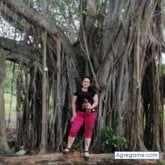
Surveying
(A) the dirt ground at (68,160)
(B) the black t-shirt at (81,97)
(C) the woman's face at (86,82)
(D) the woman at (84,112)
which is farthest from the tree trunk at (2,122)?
(C) the woman's face at (86,82)

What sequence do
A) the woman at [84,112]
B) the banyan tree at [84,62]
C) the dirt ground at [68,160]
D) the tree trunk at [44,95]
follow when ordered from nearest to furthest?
1. the dirt ground at [68,160]
2. the woman at [84,112]
3. the tree trunk at [44,95]
4. the banyan tree at [84,62]

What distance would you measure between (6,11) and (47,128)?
6.76ft

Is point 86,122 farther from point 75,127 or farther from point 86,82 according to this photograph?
point 86,82

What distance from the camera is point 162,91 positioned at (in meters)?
8.63

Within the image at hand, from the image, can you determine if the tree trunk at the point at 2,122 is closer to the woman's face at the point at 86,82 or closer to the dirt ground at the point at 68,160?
the dirt ground at the point at 68,160

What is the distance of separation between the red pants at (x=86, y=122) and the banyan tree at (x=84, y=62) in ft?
1.76

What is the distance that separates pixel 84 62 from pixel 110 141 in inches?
59.4

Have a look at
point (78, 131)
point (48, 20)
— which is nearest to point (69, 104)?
point (78, 131)

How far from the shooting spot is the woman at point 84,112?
23.3 feet

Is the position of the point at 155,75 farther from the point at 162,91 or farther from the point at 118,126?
the point at 118,126

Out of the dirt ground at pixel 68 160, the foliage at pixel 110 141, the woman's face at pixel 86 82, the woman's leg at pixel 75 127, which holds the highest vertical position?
the woman's face at pixel 86 82

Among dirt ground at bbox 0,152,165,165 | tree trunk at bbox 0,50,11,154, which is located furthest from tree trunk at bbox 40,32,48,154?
tree trunk at bbox 0,50,11,154

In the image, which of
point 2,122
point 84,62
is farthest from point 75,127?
point 84,62

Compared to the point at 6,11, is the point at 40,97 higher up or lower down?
lower down
